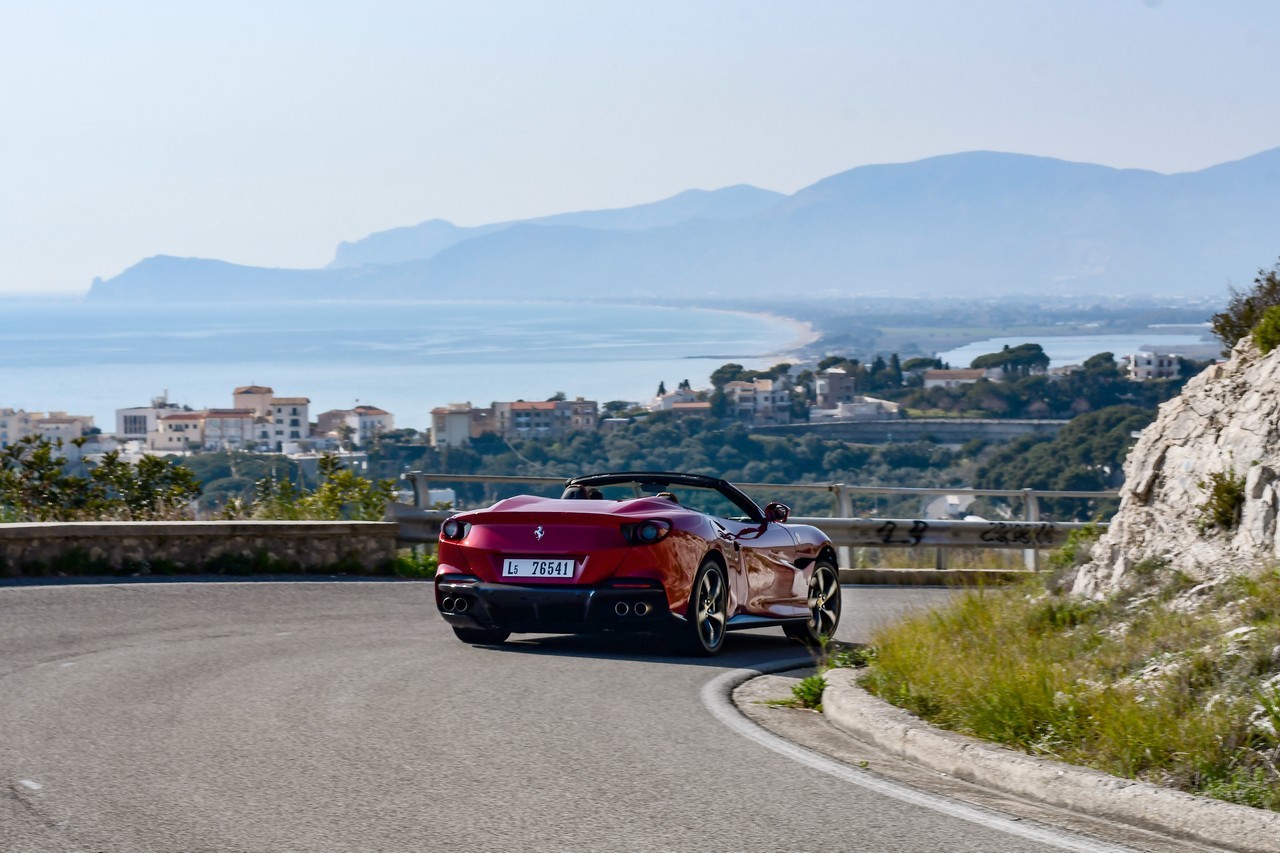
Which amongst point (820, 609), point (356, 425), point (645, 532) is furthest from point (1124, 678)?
point (356, 425)

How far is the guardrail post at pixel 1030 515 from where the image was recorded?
19078 mm

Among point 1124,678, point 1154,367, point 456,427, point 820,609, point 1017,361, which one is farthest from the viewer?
point 1017,361

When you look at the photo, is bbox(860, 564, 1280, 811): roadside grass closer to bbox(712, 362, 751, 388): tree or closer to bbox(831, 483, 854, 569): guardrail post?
bbox(831, 483, 854, 569): guardrail post

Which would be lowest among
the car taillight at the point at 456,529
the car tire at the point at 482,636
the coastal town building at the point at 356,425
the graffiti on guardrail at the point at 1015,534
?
the coastal town building at the point at 356,425

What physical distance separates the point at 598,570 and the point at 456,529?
1150mm

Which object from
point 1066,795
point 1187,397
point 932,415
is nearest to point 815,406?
point 932,415

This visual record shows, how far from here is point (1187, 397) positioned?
11352 millimetres

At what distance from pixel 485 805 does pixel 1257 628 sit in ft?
13.3

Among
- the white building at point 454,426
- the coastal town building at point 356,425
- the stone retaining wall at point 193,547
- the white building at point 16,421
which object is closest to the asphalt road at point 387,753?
the stone retaining wall at point 193,547

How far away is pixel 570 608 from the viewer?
10133 mm

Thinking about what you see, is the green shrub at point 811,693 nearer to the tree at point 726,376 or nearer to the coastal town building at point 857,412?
the coastal town building at point 857,412

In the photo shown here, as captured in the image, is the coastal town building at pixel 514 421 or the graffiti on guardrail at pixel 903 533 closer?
the graffiti on guardrail at pixel 903 533

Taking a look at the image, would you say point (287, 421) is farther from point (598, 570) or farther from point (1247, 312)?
point (598, 570)

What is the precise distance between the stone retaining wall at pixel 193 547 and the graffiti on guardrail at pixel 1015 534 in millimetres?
7503
